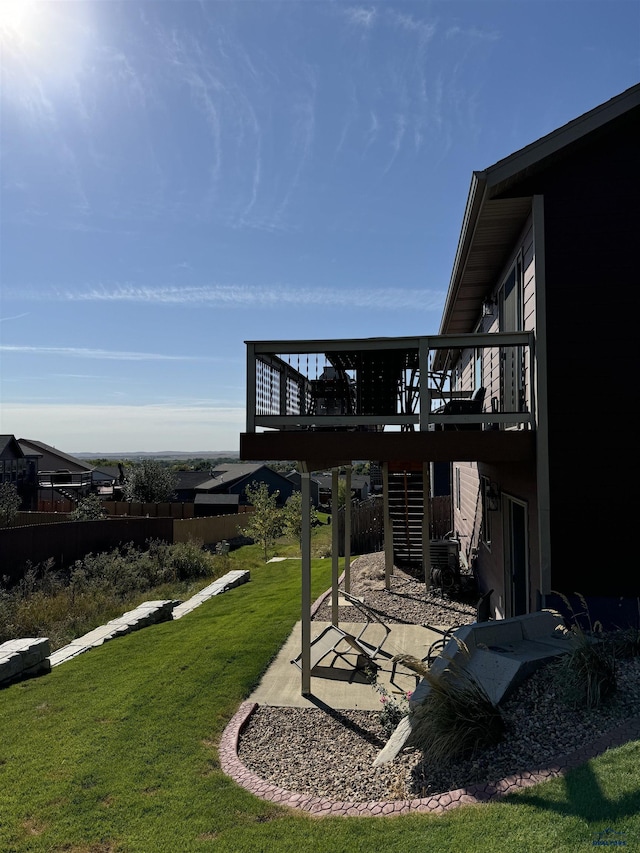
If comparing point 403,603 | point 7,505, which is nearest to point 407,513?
point 403,603

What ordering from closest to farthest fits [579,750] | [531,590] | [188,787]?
1. [579,750]
2. [188,787]
3. [531,590]

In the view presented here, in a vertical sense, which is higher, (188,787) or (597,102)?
(597,102)

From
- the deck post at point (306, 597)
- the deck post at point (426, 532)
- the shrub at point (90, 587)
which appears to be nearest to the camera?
the deck post at point (306, 597)

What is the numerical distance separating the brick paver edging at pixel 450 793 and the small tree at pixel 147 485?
28.2m

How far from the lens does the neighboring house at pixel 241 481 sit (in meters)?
46.2

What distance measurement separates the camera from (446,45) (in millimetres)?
8766

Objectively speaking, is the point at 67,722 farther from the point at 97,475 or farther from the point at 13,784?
the point at 97,475

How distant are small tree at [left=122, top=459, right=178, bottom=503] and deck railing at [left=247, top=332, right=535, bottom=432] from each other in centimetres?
2410

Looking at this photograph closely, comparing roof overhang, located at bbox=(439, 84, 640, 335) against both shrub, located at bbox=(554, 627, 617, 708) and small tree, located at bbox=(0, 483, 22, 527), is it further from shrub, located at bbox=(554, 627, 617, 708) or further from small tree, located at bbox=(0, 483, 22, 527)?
small tree, located at bbox=(0, 483, 22, 527)

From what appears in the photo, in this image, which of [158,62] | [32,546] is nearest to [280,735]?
[158,62]

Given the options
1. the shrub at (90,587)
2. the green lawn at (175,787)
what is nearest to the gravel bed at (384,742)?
the green lawn at (175,787)

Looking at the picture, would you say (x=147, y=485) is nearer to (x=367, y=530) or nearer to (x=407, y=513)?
(x=367, y=530)

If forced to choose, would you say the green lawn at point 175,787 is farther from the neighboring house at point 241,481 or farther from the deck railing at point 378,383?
the neighboring house at point 241,481

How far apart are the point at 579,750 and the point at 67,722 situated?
508cm
